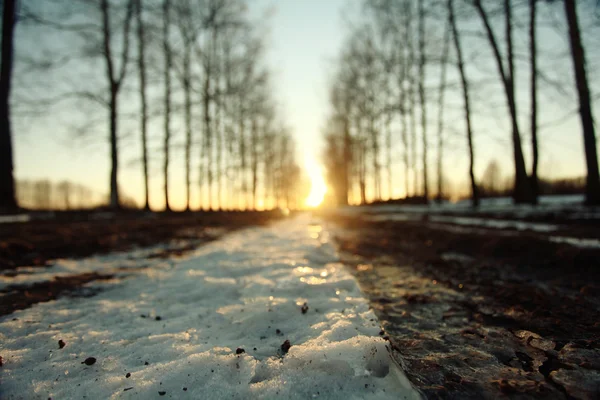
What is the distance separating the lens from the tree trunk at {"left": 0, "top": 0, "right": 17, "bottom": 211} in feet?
24.6

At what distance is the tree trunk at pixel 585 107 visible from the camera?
7953mm

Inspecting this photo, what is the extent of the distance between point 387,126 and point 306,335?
21.4 metres

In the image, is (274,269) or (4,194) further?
(4,194)

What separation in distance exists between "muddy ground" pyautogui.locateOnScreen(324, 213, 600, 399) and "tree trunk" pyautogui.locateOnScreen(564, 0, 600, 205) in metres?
4.77

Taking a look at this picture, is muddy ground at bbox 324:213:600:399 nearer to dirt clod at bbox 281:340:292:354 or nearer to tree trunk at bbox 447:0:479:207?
dirt clod at bbox 281:340:292:354

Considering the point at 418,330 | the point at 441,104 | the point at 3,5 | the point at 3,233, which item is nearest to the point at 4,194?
the point at 3,233

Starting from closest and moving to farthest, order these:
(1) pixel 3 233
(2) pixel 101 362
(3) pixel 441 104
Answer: (2) pixel 101 362 → (1) pixel 3 233 → (3) pixel 441 104

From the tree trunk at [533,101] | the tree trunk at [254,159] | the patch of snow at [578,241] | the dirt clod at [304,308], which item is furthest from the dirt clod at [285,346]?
the tree trunk at [254,159]

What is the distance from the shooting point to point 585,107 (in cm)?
824

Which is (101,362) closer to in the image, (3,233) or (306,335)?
(306,335)

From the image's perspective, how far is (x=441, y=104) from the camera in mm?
16547

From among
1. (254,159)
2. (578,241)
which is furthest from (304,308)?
(254,159)

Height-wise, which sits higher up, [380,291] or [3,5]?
[3,5]

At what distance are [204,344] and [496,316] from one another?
199 centimetres
